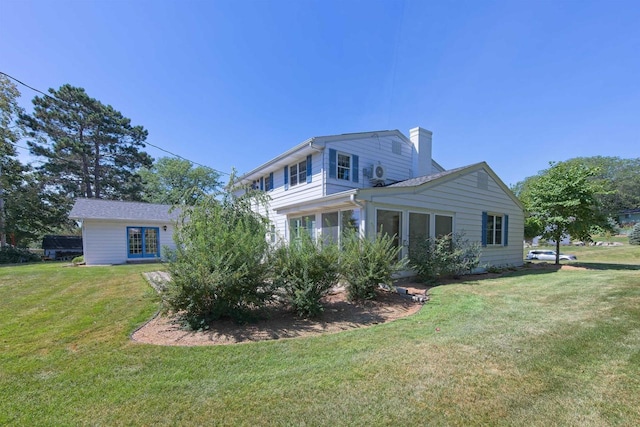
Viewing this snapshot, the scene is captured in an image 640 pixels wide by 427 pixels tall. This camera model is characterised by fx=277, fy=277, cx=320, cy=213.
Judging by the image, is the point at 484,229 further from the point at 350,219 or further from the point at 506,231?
the point at 350,219

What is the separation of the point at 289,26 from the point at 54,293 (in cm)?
1134

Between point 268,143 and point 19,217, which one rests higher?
point 268,143

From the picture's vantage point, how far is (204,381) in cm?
290

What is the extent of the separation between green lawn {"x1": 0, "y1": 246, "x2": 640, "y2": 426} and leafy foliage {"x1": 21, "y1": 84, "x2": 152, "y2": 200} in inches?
1057

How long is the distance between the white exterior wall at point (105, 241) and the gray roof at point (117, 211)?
1.36 feet

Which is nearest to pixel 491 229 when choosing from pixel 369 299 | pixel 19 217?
pixel 369 299

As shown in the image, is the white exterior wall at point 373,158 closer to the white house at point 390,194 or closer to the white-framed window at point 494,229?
the white house at point 390,194

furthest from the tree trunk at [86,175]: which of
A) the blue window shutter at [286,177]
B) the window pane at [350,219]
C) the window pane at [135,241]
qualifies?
the window pane at [350,219]

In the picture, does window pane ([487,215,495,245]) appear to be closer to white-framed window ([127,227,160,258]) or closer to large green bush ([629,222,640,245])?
white-framed window ([127,227,160,258])

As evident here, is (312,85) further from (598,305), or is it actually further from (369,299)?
(598,305)

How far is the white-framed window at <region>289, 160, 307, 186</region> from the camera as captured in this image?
1195 cm

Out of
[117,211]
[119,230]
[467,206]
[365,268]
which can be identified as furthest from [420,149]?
[117,211]

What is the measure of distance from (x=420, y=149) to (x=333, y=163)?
523 cm

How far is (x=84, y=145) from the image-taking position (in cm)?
2511
